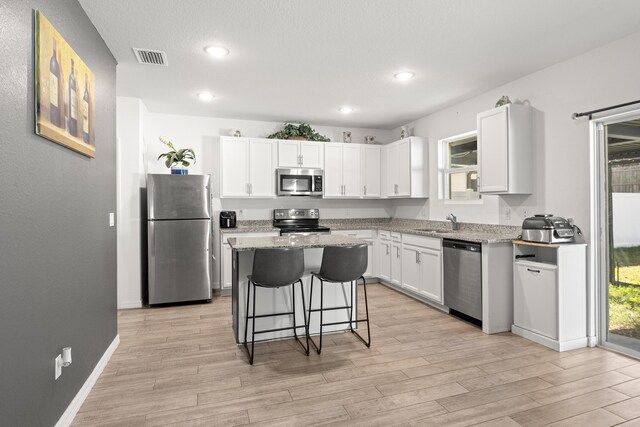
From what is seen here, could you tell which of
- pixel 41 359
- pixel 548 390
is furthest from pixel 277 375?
pixel 548 390

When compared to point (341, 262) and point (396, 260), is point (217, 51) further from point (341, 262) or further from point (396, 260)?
point (396, 260)

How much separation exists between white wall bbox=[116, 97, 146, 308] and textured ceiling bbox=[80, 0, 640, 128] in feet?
0.88

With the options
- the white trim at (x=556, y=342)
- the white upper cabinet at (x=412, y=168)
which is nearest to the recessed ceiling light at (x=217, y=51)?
the white upper cabinet at (x=412, y=168)

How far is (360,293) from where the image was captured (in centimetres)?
507

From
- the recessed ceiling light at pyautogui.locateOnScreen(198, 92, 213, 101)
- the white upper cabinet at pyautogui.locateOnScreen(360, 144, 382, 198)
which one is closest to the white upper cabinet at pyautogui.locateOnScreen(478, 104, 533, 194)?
the white upper cabinet at pyautogui.locateOnScreen(360, 144, 382, 198)

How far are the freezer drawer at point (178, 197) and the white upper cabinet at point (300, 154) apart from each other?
1.31 m

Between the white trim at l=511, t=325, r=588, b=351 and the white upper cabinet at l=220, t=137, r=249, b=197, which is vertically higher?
the white upper cabinet at l=220, t=137, r=249, b=197

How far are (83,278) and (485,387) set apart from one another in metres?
2.78

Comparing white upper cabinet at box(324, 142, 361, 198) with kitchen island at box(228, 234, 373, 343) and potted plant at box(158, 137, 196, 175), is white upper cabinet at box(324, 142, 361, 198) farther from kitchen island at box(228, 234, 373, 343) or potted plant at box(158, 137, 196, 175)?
kitchen island at box(228, 234, 373, 343)

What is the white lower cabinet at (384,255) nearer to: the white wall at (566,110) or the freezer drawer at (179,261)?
the white wall at (566,110)

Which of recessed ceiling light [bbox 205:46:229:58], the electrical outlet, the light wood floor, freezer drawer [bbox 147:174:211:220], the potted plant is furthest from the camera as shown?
the potted plant

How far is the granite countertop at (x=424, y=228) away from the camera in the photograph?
3838 mm

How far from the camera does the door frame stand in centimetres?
317

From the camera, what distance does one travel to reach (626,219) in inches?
120
